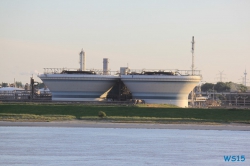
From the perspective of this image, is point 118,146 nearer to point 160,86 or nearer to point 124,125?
point 124,125

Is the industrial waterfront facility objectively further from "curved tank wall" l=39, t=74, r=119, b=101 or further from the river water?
the river water

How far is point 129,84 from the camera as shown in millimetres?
106438

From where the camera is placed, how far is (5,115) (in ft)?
247

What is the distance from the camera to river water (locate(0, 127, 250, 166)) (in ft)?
137

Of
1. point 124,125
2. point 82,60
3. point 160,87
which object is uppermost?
point 82,60

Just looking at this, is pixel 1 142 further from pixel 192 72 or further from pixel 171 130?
pixel 192 72

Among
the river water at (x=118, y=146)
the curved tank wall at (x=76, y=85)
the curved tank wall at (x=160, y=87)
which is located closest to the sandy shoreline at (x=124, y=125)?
the river water at (x=118, y=146)

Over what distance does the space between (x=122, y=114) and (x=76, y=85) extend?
27788mm

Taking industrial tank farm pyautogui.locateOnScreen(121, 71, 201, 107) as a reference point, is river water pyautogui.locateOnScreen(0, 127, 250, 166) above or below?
below

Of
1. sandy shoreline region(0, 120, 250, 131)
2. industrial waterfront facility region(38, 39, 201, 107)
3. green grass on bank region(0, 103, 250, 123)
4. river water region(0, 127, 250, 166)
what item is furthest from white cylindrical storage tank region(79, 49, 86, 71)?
river water region(0, 127, 250, 166)

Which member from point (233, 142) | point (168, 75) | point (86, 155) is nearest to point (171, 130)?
point (233, 142)

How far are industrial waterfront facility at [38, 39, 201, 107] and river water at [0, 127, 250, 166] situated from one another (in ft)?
119

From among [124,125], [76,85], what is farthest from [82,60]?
[124,125]

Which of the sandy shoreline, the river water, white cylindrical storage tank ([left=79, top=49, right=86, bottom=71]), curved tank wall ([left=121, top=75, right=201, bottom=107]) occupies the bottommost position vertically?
the river water
